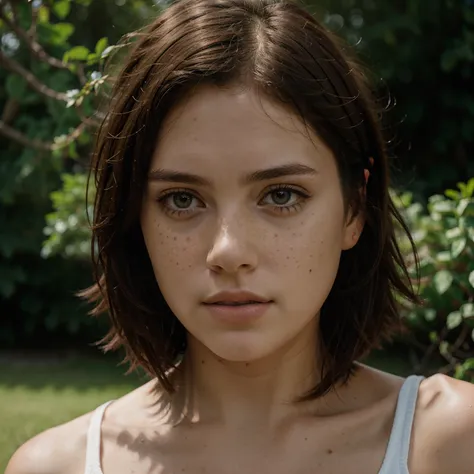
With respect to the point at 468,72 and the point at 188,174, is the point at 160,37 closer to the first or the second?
the point at 188,174

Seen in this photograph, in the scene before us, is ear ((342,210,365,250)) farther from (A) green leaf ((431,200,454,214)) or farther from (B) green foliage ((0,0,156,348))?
(B) green foliage ((0,0,156,348))

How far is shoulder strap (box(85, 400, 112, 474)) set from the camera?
2.20 m

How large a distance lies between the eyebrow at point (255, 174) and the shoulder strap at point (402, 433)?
0.56 meters

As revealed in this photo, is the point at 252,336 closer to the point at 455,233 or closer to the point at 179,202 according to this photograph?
the point at 179,202

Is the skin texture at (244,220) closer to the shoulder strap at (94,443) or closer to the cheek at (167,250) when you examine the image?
the cheek at (167,250)

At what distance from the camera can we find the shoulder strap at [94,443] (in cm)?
220

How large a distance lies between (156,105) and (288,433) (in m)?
0.80

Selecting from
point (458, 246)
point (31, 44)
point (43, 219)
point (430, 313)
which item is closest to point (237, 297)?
point (458, 246)

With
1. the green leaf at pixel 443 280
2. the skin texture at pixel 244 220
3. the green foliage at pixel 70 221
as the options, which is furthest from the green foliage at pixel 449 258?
the green foliage at pixel 70 221

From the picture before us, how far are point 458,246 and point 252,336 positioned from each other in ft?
4.27

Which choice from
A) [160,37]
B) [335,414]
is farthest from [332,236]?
[160,37]

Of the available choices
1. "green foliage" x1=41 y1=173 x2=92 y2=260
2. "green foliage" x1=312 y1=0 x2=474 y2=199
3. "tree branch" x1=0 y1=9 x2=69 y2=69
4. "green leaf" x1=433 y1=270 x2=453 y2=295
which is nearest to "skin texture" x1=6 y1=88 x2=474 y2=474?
"green leaf" x1=433 y1=270 x2=453 y2=295

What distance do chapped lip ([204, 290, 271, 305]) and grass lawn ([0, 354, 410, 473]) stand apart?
2059 mm

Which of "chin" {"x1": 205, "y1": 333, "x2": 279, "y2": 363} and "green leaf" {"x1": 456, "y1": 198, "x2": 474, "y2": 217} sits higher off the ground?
"chin" {"x1": 205, "y1": 333, "x2": 279, "y2": 363}
